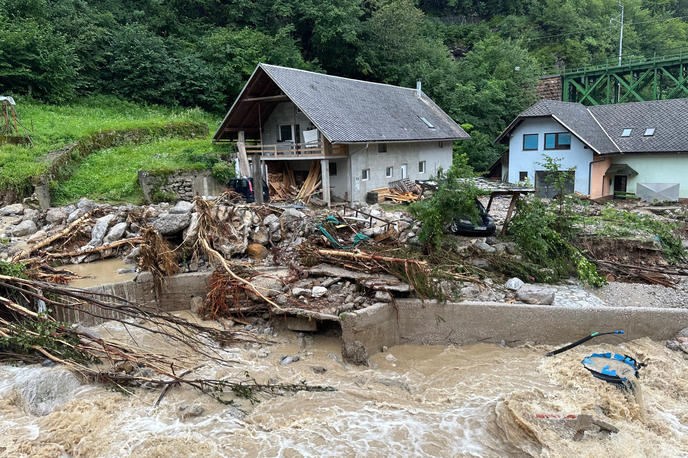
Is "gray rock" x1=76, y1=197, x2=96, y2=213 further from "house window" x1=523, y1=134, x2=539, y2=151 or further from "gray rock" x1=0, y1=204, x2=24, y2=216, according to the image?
"house window" x1=523, y1=134, x2=539, y2=151

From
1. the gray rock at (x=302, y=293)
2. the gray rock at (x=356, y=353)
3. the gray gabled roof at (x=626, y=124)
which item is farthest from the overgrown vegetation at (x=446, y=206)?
the gray gabled roof at (x=626, y=124)

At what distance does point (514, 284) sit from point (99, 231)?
1292cm

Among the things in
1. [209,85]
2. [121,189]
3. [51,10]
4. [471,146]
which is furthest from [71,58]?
[471,146]

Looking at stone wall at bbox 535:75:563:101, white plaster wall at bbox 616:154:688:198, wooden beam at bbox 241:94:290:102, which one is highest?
stone wall at bbox 535:75:563:101

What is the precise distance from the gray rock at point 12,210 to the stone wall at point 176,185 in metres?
4.44

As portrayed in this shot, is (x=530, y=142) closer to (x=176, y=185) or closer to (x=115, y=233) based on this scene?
(x=176, y=185)

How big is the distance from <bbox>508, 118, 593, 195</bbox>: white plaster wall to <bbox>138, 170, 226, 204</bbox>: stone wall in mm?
17828

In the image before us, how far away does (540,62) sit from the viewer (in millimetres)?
45281

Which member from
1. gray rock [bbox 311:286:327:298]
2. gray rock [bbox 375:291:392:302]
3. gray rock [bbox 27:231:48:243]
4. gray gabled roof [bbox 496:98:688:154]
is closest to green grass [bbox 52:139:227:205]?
gray rock [bbox 27:231:48:243]

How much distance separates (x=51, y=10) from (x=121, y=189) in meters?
19.2

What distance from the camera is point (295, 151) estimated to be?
2228cm

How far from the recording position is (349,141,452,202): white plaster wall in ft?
74.4

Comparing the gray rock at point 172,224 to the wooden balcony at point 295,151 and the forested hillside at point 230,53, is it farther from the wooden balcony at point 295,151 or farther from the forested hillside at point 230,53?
the forested hillside at point 230,53

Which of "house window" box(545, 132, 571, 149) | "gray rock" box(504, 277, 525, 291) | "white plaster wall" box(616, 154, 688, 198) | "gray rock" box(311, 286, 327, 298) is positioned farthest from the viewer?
"house window" box(545, 132, 571, 149)
